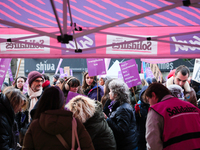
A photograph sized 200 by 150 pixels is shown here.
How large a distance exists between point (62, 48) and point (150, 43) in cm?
155

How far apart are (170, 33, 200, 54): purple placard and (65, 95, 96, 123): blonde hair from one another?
1.96 metres

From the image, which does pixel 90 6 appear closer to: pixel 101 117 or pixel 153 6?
pixel 153 6

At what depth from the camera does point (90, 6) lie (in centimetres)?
335

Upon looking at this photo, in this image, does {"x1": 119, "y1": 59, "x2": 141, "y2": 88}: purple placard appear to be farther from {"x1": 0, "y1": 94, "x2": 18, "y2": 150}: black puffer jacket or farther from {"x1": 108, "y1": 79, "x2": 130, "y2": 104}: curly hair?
{"x1": 0, "y1": 94, "x2": 18, "y2": 150}: black puffer jacket

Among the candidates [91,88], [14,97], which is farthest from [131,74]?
[14,97]

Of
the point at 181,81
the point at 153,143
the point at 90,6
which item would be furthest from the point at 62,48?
the point at 181,81

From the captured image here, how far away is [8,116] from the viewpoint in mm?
2732

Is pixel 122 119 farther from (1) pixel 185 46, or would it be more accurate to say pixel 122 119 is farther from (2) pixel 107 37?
(1) pixel 185 46

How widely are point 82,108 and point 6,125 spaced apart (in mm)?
928

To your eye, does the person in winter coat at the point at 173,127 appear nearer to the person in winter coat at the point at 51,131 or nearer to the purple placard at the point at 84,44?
the person in winter coat at the point at 51,131

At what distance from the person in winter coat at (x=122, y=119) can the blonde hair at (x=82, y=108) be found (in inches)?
32.7

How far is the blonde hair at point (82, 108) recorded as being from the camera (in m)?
2.66

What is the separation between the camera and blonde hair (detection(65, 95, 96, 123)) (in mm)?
2664

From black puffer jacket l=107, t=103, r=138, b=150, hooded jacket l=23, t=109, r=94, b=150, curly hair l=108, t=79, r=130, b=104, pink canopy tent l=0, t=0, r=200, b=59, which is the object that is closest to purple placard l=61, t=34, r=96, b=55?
pink canopy tent l=0, t=0, r=200, b=59
